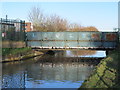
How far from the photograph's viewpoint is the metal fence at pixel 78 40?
1383 inches

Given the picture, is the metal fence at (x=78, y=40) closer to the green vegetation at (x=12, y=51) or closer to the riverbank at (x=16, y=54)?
the riverbank at (x=16, y=54)

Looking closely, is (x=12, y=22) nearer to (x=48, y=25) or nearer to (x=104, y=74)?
(x=104, y=74)

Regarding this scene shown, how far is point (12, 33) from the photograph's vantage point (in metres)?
31.9

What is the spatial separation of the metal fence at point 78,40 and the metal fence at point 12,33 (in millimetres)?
3177

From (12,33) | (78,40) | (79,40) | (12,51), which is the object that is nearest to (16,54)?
(12,51)

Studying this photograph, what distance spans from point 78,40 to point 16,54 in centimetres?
1020

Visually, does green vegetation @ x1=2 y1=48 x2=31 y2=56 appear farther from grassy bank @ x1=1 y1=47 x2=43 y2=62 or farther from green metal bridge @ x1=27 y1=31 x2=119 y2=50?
green metal bridge @ x1=27 y1=31 x2=119 y2=50

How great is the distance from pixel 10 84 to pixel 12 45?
1703 cm

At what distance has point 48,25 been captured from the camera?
202ft

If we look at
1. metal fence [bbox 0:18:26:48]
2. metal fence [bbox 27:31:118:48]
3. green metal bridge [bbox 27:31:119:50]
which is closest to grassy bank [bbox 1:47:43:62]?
metal fence [bbox 0:18:26:48]

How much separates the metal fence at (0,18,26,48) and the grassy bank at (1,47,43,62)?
0.86 m

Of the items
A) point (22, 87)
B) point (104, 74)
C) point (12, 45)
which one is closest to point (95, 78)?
point (104, 74)

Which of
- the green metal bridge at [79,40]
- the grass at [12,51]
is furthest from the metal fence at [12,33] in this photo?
the green metal bridge at [79,40]

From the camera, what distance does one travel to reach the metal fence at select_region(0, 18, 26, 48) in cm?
2900
